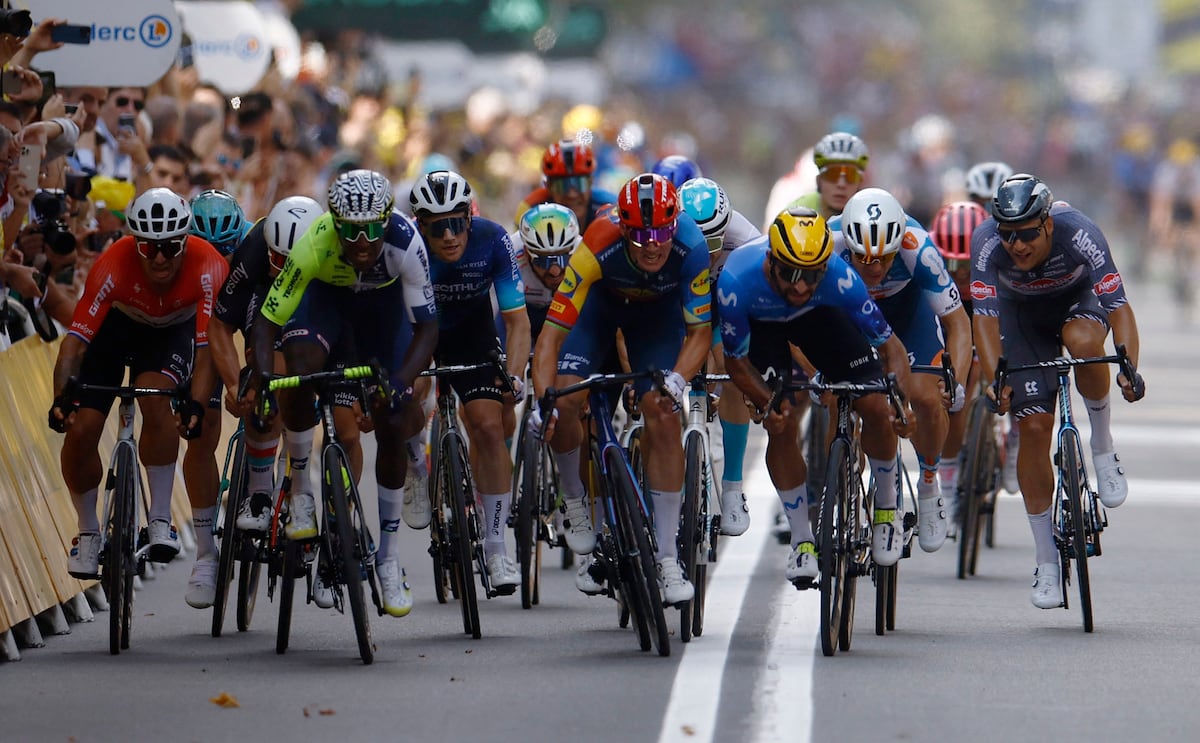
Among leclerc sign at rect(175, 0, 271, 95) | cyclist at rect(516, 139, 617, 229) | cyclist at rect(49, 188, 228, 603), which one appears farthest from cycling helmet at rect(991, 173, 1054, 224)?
leclerc sign at rect(175, 0, 271, 95)

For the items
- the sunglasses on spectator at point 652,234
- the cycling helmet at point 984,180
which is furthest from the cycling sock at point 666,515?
the cycling helmet at point 984,180

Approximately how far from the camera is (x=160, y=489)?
10.7 m

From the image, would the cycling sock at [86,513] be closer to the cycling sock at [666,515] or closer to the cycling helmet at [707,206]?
the cycling sock at [666,515]

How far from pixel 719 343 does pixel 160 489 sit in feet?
9.97

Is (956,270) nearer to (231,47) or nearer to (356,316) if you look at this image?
(356,316)

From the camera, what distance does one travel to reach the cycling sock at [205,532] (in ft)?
35.8

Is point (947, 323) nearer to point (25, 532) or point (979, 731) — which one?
point (979, 731)

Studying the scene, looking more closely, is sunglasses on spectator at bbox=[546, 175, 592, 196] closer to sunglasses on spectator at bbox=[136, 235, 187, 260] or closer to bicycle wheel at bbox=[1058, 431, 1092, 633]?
sunglasses on spectator at bbox=[136, 235, 187, 260]

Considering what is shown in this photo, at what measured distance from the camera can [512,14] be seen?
34969 mm

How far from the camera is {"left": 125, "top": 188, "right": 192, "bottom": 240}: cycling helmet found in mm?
10305

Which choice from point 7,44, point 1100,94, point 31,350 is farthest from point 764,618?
point 1100,94

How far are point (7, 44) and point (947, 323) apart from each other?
499 cm

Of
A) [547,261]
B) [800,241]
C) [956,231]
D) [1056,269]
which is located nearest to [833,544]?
[800,241]

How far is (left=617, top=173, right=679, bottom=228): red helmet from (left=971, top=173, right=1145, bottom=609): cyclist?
176 centimetres
